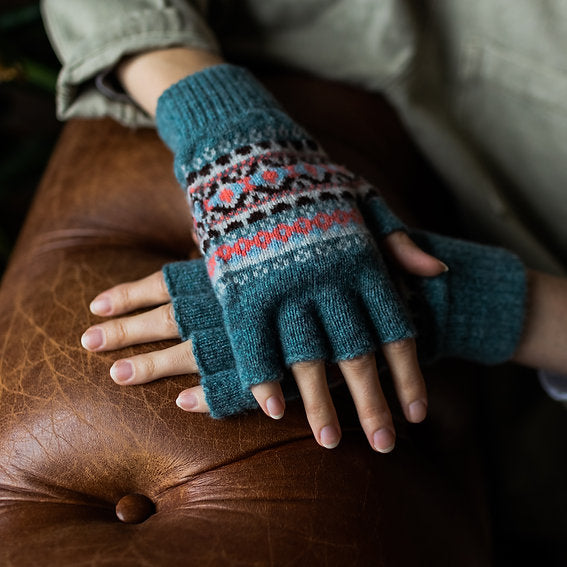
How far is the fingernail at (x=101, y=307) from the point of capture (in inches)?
21.8

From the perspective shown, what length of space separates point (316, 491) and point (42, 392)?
269 millimetres

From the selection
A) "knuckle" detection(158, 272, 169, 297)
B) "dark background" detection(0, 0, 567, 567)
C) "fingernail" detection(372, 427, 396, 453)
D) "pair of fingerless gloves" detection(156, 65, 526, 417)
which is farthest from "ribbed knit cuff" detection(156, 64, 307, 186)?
"dark background" detection(0, 0, 567, 567)

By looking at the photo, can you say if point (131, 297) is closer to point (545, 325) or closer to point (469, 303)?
point (469, 303)

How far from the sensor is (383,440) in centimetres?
50

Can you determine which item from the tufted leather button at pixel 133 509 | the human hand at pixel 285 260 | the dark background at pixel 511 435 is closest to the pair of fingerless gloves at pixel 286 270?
the human hand at pixel 285 260

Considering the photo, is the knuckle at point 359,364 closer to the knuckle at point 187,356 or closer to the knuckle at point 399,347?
the knuckle at point 399,347

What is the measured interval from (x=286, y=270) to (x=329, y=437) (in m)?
0.16

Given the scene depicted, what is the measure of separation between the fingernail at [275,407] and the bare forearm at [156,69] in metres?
0.41

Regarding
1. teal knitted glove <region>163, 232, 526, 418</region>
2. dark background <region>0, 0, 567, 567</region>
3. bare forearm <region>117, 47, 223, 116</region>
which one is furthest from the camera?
dark background <region>0, 0, 567, 567</region>

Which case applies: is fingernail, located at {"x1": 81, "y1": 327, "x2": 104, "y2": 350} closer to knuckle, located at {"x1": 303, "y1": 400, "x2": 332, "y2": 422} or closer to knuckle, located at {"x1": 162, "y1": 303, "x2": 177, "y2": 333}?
knuckle, located at {"x1": 162, "y1": 303, "x2": 177, "y2": 333}

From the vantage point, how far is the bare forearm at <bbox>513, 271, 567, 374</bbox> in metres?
0.62

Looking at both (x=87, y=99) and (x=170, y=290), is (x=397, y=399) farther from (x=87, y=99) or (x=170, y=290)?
(x=87, y=99)

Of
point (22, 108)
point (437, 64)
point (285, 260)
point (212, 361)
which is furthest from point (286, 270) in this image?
point (22, 108)

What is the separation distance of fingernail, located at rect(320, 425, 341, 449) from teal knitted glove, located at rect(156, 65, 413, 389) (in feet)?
0.22
